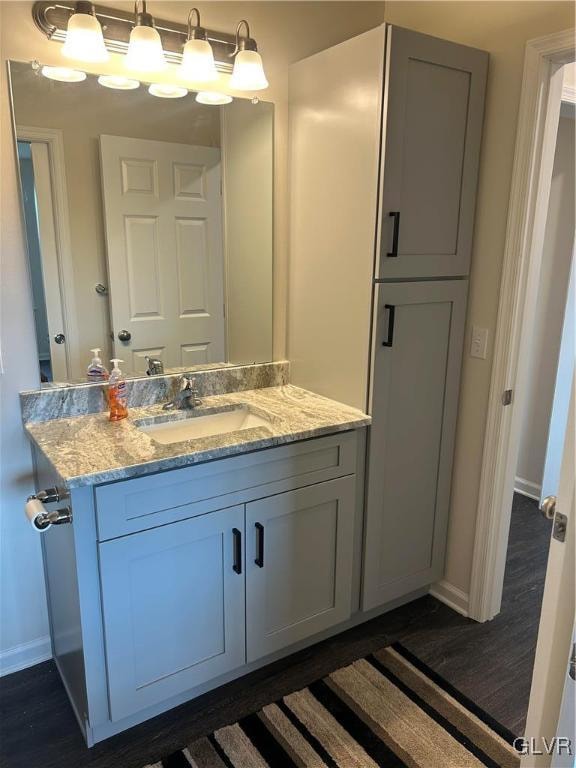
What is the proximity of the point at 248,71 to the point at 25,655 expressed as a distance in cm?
216

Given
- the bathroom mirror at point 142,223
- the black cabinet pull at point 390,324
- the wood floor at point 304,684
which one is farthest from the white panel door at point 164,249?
the wood floor at point 304,684

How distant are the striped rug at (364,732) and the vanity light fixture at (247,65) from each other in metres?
2.07

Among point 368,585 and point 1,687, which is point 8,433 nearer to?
point 1,687

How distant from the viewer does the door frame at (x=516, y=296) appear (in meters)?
1.84

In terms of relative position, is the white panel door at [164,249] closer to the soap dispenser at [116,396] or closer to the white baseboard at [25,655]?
the soap dispenser at [116,396]

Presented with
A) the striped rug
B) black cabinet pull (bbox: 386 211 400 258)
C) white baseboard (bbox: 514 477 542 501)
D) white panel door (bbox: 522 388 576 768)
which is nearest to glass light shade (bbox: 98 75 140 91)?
black cabinet pull (bbox: 386 211 400 258)

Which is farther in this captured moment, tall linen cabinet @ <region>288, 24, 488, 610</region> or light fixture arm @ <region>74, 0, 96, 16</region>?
tall linen cabinet @ <region>288, 24, 488, 610</region>

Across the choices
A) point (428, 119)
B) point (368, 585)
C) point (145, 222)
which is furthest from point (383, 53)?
point (368, 585)

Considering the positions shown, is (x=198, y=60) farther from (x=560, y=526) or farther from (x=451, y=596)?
(x=451, y=596)

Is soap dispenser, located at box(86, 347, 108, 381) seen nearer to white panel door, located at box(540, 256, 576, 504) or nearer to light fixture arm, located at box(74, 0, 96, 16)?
light fixture arm, located at box(74, 0, 96, 16)

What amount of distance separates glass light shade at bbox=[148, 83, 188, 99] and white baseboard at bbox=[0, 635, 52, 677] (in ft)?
6.31

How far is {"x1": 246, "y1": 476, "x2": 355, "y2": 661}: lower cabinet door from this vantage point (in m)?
1.84

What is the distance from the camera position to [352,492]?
2023 mm

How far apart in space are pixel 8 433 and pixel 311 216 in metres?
1.30
